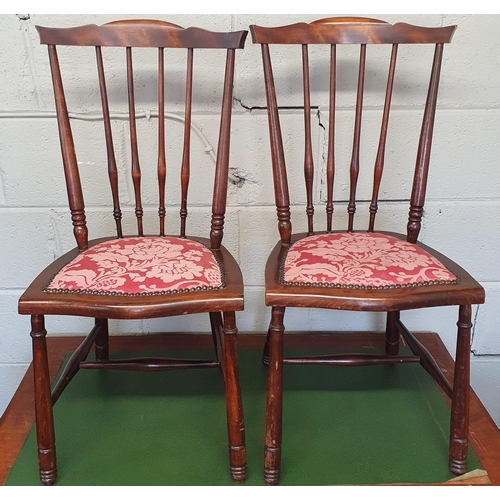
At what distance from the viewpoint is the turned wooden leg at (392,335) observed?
160cm

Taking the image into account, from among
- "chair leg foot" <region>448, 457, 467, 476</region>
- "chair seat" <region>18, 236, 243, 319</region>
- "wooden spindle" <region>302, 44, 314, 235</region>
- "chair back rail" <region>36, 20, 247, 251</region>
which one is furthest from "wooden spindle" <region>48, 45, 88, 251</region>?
"chair leg foot" <region>448, 457, 467, 476</region>

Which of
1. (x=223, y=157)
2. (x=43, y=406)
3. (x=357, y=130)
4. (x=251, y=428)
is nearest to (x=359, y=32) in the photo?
(x=357, y=130)

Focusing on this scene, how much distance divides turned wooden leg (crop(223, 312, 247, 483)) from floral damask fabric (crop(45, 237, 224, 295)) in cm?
11

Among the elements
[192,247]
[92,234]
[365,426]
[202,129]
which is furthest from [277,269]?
[92,234]

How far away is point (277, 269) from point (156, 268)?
10.4 inches

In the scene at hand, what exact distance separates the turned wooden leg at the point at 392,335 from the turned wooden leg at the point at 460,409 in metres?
0.40

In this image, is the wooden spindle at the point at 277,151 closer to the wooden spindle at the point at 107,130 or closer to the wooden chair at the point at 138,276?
the wooden chair at the point at 138,276

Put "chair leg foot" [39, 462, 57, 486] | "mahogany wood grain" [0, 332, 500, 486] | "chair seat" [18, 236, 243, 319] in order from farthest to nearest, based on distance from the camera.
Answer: "mahogany wood grain" [0, 332, 500, 486] → "chair leg foot" [39, 462, 57, 486] → "chair seat" [18, 236, 243, 319]

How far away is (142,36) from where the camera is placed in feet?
4.33

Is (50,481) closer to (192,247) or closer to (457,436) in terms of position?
(192,247)

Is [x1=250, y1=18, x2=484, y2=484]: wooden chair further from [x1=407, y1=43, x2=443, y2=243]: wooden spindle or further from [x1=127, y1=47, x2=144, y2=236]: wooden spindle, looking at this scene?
[x1=127, y1=47, x2=144, y2=236]: wooden spindle

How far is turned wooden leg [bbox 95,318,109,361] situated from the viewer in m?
1.55

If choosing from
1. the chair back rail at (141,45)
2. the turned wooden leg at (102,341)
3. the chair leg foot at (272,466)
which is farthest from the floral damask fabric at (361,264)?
the turned wooden leg at (102,341)
